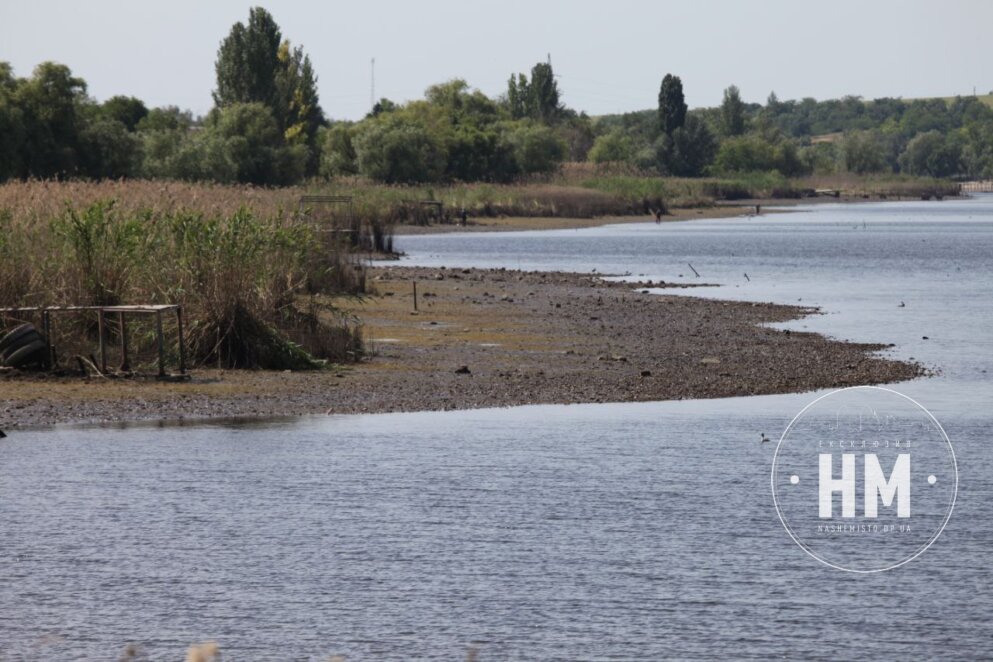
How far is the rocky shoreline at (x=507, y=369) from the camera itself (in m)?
21.5

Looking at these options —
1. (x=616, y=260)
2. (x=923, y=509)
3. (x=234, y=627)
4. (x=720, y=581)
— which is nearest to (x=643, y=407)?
(x=923, y=509)

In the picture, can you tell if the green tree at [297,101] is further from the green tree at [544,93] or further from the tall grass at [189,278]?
the tall grass at [189,278]

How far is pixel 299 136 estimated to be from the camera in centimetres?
12125

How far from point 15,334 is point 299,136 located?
327 feet

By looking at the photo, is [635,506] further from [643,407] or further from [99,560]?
[643,407]

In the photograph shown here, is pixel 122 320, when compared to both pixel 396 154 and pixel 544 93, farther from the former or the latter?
pixel 544 93

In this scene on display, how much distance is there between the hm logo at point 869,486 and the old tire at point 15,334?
37.1 feet

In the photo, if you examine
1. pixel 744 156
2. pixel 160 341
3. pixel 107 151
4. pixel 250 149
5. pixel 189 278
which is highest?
pixel 250 149

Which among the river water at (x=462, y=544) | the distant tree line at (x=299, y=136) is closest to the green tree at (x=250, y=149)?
the distant tree line at (x=299, y=136)

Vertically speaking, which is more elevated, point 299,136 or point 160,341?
point 299,136

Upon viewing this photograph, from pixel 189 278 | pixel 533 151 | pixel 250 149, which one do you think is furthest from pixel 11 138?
pixel 533 151

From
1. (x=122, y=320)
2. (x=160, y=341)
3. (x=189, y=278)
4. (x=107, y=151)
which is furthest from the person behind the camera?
(x=107, y=151)

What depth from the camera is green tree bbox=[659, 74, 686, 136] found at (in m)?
168

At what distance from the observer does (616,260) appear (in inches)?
2429
